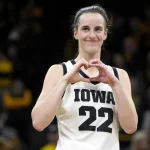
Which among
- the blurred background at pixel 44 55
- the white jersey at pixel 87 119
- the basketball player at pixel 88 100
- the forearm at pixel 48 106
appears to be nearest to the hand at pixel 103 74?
the basketball player at pixel 88 100

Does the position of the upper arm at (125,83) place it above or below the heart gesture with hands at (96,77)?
below

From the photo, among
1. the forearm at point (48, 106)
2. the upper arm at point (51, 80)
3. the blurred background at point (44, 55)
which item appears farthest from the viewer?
the blurred background at point (44, 55)

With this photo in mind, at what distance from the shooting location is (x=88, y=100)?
440cm

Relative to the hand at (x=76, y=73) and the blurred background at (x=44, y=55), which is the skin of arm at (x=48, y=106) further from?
the blurred background at (x=44, y=55)

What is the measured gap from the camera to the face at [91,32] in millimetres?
4406

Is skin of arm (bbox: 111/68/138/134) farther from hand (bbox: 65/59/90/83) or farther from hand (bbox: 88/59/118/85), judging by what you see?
hand (bbox: 65/59/90/83)

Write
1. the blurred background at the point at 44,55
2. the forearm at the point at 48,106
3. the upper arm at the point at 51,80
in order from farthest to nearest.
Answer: the blurred background at the point at 44,55 < the upper arm at the point at 51,80 < the forearm at the point at 48,106

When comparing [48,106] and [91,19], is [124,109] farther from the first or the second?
[91,19]

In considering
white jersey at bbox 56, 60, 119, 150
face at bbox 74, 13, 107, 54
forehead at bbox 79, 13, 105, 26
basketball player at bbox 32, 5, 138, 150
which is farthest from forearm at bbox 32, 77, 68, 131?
forehead at bbox 79, 13, 105, 26

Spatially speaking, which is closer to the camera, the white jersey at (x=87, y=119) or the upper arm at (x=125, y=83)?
the white jersey at (x=87, y=119)

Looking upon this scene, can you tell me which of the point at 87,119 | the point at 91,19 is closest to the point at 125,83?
the point at 87,119

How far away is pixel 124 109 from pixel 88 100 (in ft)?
0.90

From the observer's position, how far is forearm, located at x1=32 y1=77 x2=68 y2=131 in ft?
13.9

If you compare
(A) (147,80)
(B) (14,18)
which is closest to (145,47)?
(A) (147,80)
